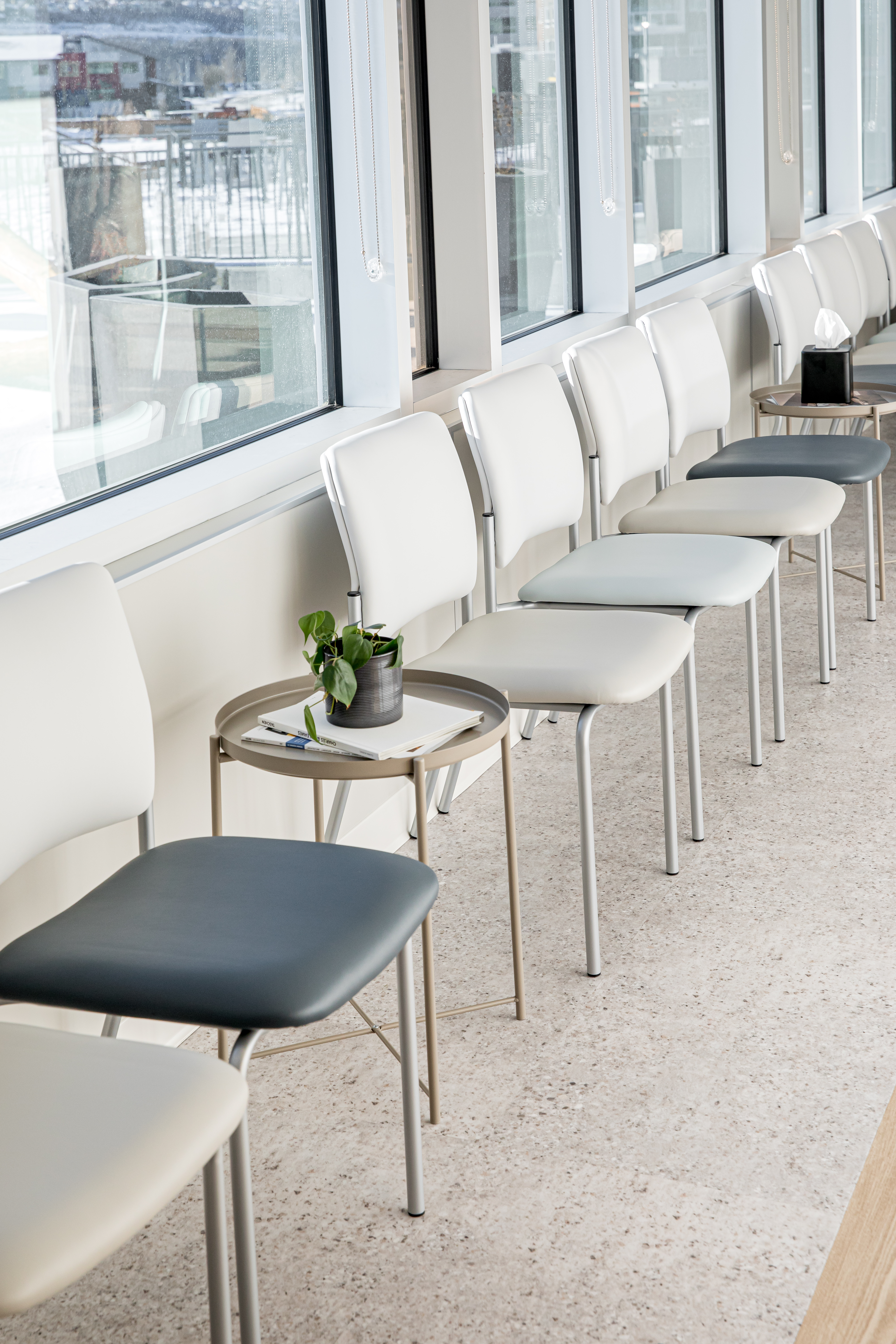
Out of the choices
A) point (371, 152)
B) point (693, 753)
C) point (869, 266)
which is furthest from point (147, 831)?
point (869, 266)

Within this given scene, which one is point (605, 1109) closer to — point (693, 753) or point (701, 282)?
point (693, 753)

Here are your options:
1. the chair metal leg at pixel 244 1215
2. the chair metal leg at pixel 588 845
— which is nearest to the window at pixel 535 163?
the chair metal leg at pixel 588 845

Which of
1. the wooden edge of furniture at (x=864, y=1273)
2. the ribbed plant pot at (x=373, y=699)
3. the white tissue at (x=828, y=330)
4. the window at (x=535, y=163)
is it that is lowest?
the wooden edge of furniture at (x=864, y=1273)

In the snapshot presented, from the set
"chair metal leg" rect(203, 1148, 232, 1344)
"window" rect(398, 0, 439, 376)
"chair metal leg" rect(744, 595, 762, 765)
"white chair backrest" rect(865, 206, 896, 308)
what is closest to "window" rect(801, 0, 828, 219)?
"white chair backrest" rect(865, 206, 896, 308)

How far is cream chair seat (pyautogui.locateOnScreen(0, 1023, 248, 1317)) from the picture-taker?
3.82 feet

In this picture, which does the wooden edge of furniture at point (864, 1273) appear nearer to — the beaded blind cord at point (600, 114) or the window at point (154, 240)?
the window at point (154, 240)

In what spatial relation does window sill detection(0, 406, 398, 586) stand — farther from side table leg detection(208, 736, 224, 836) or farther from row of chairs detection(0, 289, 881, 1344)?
side table leg detection(208, 736, 224, 836)

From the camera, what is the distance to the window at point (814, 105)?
6.55 m

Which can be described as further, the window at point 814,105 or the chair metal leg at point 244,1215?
the window at point 814,105

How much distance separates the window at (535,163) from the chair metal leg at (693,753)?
138cm

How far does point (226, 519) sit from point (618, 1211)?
1.27 metres

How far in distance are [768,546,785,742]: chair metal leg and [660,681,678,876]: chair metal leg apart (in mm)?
621

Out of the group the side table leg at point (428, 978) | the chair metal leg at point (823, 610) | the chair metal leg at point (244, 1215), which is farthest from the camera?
the chair metal leg at point (823, 610)

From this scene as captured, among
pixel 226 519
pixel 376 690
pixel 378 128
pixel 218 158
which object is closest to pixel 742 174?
pixel 378 128
